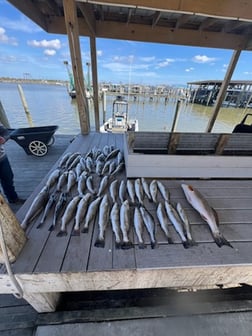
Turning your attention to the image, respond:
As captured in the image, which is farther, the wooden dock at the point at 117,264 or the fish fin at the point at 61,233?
the fish fin at the point at 61,233

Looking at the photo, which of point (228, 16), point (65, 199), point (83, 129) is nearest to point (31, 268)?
point (65, 199)

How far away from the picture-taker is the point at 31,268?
3.36 ft

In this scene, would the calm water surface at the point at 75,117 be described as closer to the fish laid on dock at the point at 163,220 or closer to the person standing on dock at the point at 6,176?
the person standing on dock at the point at 6,176

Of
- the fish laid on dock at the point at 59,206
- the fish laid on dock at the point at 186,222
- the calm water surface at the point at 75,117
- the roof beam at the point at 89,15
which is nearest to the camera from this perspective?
the fish laid on dock at the point at 186,222

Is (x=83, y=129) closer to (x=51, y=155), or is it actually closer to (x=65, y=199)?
(x=51, y=155)

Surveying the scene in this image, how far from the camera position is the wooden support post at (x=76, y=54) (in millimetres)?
2457

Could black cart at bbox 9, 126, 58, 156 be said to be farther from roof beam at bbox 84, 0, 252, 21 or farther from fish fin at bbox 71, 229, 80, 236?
fish fin at bbox 71, 229, 80, 236

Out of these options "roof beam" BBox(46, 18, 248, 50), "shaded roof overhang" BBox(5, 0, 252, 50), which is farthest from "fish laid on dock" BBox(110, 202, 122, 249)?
"roof beam" BBox(46, 18, 248, 50)

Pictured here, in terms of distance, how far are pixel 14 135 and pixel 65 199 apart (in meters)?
2.61

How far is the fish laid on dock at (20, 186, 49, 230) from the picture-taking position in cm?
137

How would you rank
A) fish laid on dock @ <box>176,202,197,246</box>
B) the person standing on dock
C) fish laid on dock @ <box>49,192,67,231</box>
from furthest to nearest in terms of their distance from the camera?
the person standing on dock → fish laid on dock @ <box>49,192,67,231</box> → fish laid on dock @ <box>176,202,197,246</box>

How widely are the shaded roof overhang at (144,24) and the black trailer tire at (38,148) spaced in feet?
7.18

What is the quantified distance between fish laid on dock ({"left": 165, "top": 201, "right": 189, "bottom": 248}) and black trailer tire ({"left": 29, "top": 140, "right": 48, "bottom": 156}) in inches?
121

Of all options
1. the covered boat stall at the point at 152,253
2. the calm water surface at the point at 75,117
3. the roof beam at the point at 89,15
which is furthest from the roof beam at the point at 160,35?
the calm water surface at the point at 75,117
